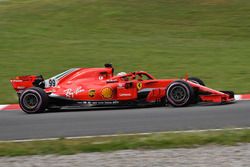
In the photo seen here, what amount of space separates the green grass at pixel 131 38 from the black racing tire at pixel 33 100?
2.40m

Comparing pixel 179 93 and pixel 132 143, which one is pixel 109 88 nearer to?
pixel 179 93

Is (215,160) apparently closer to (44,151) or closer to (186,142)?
→ (186,142)

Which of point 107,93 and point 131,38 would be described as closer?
point 107,93

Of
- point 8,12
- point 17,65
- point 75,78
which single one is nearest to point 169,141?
point 75,78

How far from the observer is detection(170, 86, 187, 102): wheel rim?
427 inches

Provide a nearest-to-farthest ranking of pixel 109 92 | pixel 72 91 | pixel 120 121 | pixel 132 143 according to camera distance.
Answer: pixel 132 143 < pixel 120 121 < pixel 109 92 < pixel 72 91

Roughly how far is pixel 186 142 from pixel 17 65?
1266 centimetres

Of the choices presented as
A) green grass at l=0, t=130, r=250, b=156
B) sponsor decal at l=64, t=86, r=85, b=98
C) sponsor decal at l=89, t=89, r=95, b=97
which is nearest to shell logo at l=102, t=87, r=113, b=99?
sponsor decal at l=89, t=89, r=95, b=97

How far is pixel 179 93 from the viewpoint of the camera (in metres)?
10.9

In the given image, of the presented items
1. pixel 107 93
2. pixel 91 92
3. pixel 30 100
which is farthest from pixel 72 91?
pixel 30 100

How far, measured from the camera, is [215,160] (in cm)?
626

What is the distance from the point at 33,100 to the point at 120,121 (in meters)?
2.59

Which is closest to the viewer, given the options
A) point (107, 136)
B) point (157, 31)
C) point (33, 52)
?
point (107, 136)

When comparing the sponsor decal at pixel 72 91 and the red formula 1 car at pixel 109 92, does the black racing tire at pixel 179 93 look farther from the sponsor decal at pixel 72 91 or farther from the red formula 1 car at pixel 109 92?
the sponsor decal at pixel 72 91
